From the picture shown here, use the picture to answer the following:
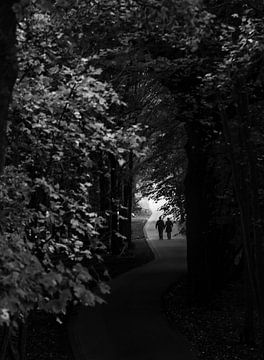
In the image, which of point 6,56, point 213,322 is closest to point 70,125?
point 6,56

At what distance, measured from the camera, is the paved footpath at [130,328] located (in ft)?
35.9

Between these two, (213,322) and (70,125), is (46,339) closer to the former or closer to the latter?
(213,322)

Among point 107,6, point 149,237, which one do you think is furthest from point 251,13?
point 149,237

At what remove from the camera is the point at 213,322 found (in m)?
14.1

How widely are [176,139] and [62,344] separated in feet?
34.4

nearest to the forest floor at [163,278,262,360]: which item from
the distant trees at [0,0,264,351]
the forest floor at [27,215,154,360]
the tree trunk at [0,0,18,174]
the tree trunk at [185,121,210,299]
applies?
the tree trunk at [185,121,210,299]

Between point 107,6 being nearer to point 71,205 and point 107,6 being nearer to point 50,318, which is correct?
point 71,205

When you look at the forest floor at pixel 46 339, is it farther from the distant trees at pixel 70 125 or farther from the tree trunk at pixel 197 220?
the tree trunk at pixel 197 220

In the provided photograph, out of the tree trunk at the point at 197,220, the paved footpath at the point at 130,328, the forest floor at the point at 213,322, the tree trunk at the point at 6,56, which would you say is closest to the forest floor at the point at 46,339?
the paved footpath at the point at 130,328

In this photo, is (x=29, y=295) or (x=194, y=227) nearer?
(x=29, y=295)

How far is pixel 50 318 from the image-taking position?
568 inches

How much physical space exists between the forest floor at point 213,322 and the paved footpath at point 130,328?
0.36m

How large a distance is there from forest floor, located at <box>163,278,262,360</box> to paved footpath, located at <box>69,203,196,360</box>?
0.36 m

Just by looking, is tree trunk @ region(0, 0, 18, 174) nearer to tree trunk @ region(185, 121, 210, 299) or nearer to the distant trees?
the distant trees
